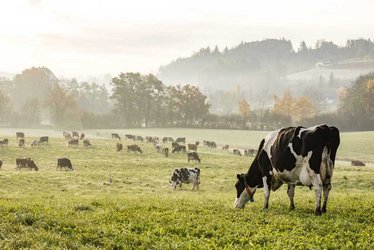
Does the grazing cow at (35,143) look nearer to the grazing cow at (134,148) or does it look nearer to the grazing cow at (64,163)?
the grazing cow at (134,148)

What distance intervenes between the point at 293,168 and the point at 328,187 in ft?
3.74

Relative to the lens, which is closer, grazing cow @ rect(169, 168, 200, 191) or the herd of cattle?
the herd of cattle

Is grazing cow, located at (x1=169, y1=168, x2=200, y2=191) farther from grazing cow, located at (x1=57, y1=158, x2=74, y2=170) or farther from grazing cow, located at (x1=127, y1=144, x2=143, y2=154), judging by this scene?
grazing cow, located at (x1=127, y1=144, x2=143, y2=154)

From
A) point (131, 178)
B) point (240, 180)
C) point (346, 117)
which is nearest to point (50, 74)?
point (346, 117)

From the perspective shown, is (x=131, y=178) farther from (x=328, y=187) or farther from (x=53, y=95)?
(x=53, y=95)

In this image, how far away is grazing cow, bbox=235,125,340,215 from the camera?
1166 centimetres

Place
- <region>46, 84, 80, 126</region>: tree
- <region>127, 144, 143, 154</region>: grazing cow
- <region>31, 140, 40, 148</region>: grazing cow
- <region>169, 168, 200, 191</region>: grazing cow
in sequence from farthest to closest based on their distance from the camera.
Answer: <region>46, 84, 80, 126</region>: tree < <region>31, 140, 40, 148</region>: grazing cow < <region>127, 144, 143, 154</region>: grazing cow < <region>169, 168, 200, 191</region>: grazing cow

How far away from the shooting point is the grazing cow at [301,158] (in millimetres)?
11656

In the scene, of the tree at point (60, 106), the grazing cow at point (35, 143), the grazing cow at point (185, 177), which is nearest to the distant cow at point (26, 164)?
the grazing cow at point (185, 177)

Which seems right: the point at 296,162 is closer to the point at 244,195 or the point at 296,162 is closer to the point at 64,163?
the point at 244,195

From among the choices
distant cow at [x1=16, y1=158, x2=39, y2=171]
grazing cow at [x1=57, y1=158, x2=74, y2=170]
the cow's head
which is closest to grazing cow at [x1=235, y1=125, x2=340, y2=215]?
the cow's head

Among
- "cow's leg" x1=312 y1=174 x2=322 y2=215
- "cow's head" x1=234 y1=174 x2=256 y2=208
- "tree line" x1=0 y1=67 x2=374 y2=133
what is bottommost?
"cow's head" x1=234 y1=174 x2=256 y2=208

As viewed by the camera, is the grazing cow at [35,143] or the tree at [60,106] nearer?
the grazing cow at [35,143]

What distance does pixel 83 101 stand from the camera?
15888 cm
